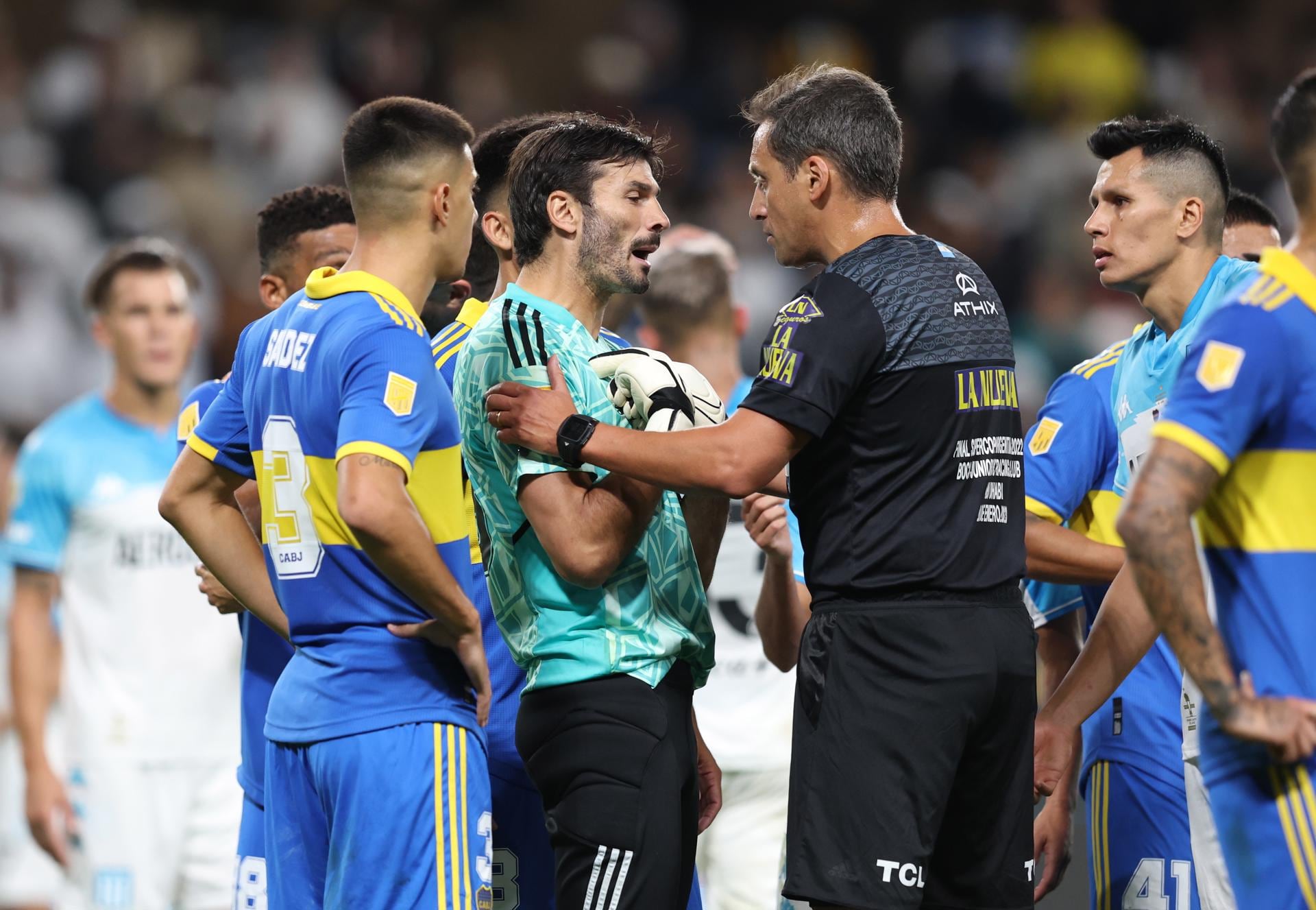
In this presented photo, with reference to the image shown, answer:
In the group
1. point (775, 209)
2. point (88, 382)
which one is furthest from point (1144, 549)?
point (88, 382)

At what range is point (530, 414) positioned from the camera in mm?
3500

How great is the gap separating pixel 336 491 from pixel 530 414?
1.80ft

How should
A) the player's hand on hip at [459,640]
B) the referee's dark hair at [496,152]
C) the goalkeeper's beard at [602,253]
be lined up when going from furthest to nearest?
the referee's dark hair at [496,152]
the goalkeeper's beard at [602,253]
the player's hand on hip at [459,640]

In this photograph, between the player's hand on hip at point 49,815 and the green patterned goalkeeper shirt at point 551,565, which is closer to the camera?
the green patterned goalkeeper shirt at point 551,565

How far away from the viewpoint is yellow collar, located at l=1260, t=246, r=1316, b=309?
2889 millimetres

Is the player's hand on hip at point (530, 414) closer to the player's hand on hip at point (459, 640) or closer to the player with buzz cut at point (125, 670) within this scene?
the player's hand on hip at point (459, 640)

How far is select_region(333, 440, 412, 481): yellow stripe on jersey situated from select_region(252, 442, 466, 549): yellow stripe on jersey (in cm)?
9

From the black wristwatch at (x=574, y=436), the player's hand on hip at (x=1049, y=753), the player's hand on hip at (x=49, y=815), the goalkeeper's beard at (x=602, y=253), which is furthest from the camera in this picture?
the player's hand on hip at (x=49, y=815)

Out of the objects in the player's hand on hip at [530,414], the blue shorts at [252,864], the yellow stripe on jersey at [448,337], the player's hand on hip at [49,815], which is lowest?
the blue shorts at [252,864]

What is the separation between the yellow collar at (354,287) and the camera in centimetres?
381

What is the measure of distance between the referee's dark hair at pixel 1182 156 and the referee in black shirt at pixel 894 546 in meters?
1.17

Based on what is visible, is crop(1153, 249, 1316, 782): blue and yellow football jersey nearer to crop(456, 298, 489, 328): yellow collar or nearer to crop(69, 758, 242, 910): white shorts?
crop(456, 298, 489, 328): yellow collar

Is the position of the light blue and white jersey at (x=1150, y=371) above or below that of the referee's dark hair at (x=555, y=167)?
below

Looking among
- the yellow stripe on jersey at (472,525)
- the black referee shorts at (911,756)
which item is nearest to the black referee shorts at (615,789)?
the black referee shorts at (911,756)
